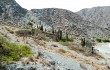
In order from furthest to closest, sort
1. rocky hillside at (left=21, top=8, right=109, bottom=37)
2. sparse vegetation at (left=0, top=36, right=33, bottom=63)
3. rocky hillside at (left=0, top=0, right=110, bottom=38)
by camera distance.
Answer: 1. rocky hillside at (left=21, top=8, right=109, bottom=37)
2. rocky hillside at (left=0, top=0, right=110, bottom=38)
3. sparse vegetation at (left=0, top=36, right=33, bottom=63)

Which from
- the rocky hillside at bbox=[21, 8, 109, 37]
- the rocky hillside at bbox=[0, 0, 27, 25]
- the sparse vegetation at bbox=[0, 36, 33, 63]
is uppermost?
the rocky hillside at bbox=[0, 0, 27, 25]

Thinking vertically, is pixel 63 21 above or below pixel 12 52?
below

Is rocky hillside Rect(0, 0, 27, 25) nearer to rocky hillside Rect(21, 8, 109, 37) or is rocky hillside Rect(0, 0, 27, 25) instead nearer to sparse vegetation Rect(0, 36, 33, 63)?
rocky hillside Rect(21, 8, 109, 37)

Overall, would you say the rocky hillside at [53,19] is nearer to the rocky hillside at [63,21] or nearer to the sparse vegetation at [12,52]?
the rocky hillside at [63,21]

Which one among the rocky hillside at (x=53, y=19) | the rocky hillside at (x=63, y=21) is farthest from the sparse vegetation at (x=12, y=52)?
the rocky hillside at (x=63, y=21)

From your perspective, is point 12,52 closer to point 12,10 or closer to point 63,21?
point 12,10

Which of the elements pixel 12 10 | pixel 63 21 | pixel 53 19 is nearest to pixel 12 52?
pixel 12 10

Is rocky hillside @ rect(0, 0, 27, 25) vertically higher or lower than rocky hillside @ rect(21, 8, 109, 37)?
higher

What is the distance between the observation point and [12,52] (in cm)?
3488

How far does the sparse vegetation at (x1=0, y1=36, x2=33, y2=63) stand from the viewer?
3274 cm

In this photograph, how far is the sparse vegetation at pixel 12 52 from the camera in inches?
1289

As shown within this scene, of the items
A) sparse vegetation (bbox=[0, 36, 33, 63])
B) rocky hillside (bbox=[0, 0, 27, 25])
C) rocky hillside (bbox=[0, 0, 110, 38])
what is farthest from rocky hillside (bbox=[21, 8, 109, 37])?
sparse vegetation (bbox=[0, 36, 33, 63])

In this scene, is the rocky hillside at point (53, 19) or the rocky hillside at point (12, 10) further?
the rocky hillside at point (53, 19)

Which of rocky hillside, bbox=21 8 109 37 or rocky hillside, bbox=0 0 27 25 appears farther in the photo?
Result: rocky hillside, bbox=21 8 109 37
